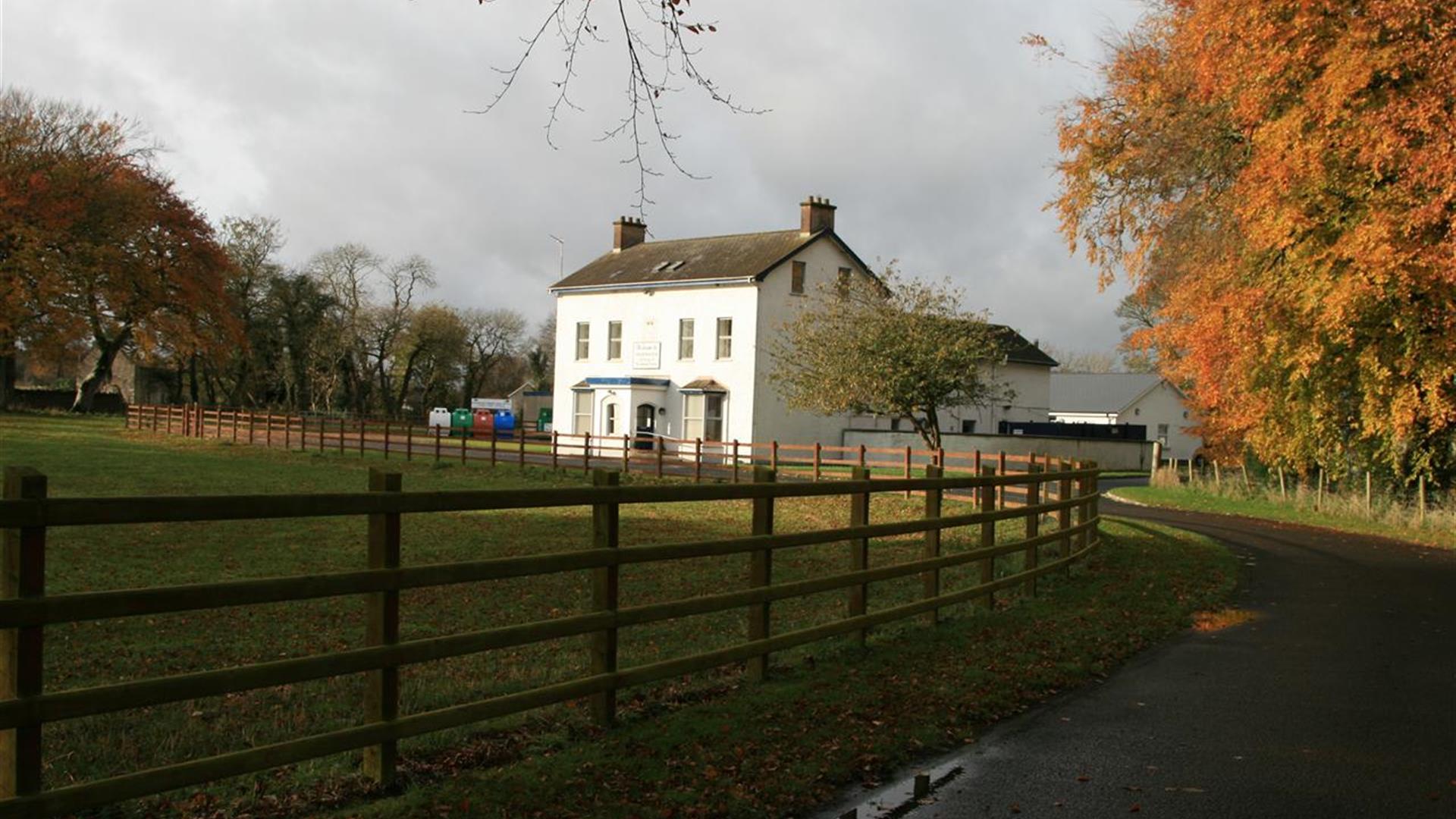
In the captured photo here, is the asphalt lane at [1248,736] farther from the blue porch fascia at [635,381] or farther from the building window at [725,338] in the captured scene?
the blue porch fascia at [635,381]

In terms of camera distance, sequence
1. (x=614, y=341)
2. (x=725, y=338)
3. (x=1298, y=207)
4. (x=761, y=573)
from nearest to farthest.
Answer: (x=761, y=573), (x=1298, y=207), (x=725, y=338), (x=614, y=341)

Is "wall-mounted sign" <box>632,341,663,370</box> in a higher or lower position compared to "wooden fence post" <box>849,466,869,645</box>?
higher

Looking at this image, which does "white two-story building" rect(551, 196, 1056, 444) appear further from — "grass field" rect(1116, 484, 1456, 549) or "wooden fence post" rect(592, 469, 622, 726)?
"wooden fence post" rect(592, 469, 622, 726)

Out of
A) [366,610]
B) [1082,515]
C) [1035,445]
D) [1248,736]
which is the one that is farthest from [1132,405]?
[366,610]

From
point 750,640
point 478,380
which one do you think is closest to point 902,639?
point 750,640

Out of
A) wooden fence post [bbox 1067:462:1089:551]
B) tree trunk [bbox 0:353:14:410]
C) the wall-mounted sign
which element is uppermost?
the wall-mounted sign

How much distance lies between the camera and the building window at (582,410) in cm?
5312

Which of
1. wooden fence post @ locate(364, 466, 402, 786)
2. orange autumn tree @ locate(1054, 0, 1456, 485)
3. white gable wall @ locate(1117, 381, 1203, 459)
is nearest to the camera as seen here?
wooden fence post @ locate(364, 466, 402, 786)

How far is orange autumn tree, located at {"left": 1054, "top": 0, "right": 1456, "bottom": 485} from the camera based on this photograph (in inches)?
728

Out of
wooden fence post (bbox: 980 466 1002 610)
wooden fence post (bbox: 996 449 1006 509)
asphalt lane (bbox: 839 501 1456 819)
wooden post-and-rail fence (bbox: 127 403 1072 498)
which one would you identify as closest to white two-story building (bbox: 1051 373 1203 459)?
wooden post-and-rail fence (bbox: 127 403 1072 498)

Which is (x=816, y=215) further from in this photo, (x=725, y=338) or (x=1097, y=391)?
(x=1097, y=391)

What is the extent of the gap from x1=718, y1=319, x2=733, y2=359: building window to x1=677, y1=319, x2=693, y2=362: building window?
161cm

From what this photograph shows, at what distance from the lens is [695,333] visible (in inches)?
1970

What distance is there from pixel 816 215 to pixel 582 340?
40.9 feet
